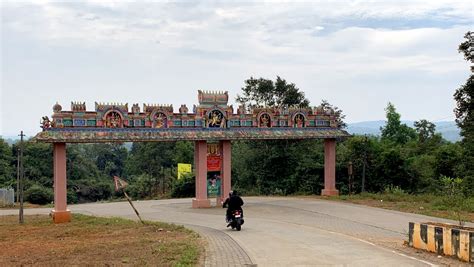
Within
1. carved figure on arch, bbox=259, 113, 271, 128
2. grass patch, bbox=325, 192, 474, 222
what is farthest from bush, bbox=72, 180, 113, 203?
grass patch, bbox=325, 192, 474, 222

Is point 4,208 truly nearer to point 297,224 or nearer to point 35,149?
point 297,224

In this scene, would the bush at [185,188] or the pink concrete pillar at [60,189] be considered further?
the bush at [185,188]

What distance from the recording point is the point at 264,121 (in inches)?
1006

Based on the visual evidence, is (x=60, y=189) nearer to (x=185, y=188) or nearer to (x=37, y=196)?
(x=185, y=188)

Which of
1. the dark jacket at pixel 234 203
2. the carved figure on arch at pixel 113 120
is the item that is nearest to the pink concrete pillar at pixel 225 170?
the carved figure on arch at pixel 113 120

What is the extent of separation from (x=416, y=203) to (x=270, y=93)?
46.7ft

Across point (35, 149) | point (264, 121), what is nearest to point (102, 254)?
point (264, 121)

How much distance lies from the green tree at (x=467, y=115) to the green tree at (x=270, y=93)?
10.5m

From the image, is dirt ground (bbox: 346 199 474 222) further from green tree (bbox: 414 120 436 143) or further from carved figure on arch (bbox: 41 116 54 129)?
green tree (bbox: 414 120 436 143)

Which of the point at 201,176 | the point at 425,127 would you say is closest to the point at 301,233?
the point at 201,176

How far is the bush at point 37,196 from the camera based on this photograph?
144 feet

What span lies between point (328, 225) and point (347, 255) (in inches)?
245

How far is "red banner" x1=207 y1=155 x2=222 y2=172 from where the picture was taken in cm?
2445

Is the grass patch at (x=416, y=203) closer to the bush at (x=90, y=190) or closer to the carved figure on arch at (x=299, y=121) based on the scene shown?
the carved figure on arch at (x=299, y=121)
